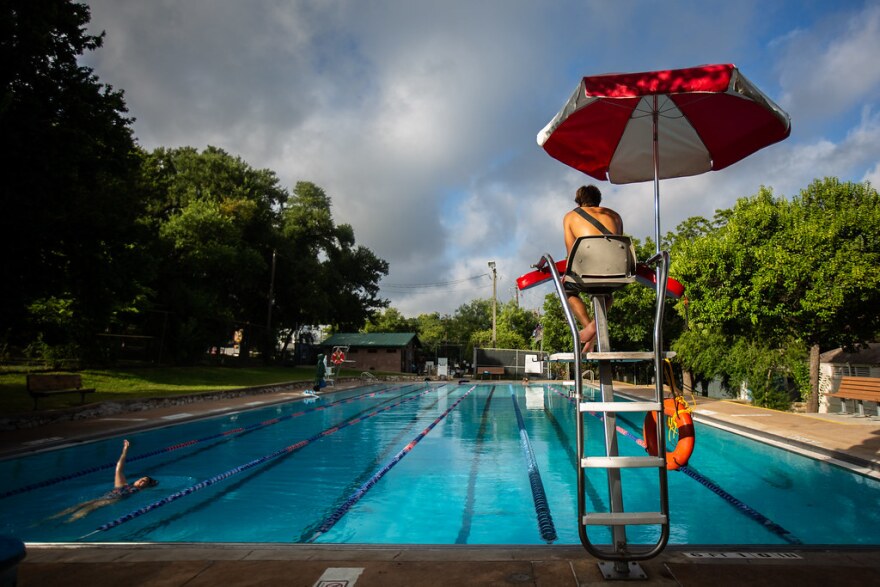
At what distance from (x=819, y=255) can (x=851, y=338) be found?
2739 mm

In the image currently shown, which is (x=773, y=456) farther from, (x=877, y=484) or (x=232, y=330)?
(x=232, y=330)

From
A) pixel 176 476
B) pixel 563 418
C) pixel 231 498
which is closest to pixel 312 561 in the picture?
pixel 231 498

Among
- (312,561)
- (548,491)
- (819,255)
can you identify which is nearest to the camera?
(312,561)

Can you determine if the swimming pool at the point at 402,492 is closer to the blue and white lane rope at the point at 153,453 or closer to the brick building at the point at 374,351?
the blue and white lane rope at the point at 153,453

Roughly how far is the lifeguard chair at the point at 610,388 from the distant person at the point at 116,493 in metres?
5.36

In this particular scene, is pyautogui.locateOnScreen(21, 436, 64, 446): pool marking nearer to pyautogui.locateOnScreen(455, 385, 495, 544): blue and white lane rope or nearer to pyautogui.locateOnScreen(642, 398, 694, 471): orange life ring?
pyautogui.locateOnScreen(455, 385, 495, 544): blue and white lane rope

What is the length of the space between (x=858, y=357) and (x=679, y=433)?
2257 cm

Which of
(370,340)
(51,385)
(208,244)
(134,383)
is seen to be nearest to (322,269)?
(370,340)

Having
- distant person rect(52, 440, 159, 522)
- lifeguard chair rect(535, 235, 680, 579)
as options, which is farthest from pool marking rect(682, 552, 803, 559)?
distant person rect(52, 440, 159, 522)

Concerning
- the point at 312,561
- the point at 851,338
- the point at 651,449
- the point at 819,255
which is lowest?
the point at 312,561

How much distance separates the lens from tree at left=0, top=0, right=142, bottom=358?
8.80m

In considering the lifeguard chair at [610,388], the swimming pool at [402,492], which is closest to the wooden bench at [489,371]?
the swimming pool at [402,492]

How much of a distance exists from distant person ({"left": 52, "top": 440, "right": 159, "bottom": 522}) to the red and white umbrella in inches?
227

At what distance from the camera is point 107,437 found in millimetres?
9164
